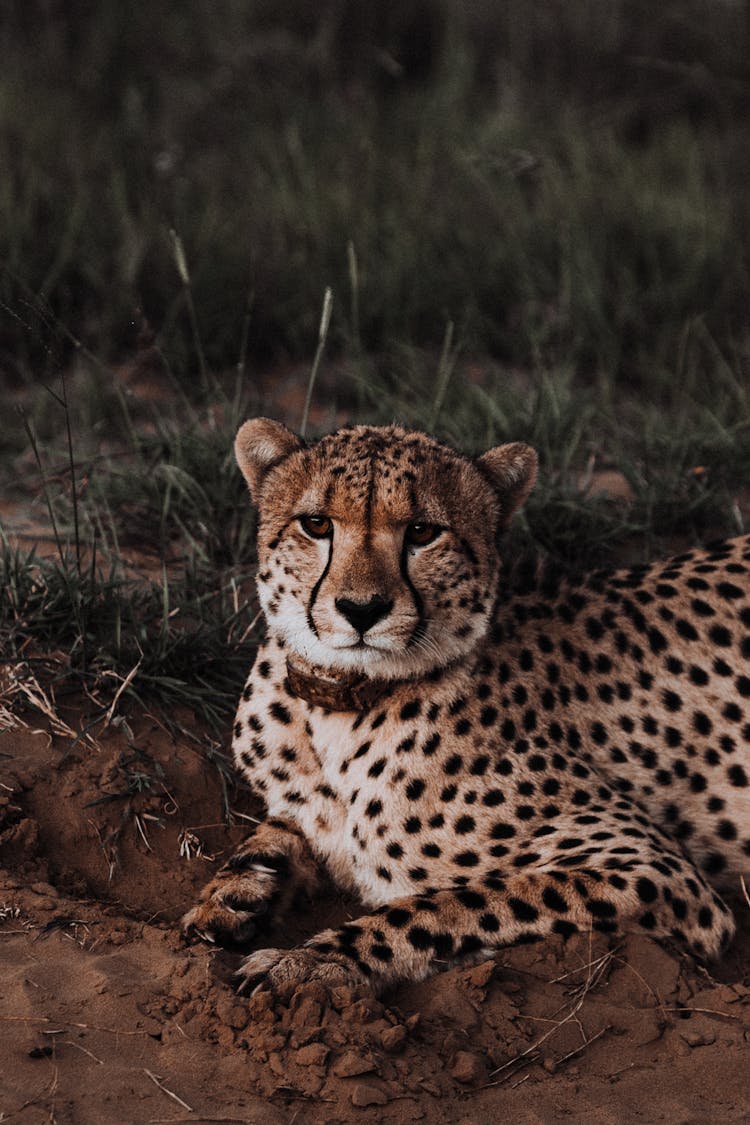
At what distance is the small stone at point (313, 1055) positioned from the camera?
2.37 meters

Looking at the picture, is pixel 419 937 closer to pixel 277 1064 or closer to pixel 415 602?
pixel 277 1064

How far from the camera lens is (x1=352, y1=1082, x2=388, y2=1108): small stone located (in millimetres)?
2291

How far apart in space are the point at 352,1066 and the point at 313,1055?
0.07 metres

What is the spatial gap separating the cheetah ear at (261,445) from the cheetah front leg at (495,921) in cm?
103

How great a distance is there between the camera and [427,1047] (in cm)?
249

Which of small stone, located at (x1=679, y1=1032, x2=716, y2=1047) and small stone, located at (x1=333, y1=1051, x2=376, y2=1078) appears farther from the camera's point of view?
small stone, located at (x1=679, y1=1032, x2=716, y2=1047)

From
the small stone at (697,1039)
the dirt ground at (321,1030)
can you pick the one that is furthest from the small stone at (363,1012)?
the small stone at (697,1039)

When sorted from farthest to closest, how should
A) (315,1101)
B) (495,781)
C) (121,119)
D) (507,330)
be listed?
(121,119)
(507,330)
(495,781)
(315,1101)

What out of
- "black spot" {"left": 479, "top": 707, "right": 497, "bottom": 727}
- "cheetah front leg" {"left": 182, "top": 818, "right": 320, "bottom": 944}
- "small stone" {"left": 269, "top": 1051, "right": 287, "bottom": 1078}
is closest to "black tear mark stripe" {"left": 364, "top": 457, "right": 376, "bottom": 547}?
"black spot" {"left": 479, "top": 707, "right": 497, "bottom": 727}

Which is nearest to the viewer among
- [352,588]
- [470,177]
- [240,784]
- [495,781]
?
[352,588]

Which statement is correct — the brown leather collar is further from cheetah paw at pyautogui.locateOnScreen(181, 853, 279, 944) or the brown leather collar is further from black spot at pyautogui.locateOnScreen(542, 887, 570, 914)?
black spot at pyautogui.locateOnScreen(542, 887, 570, 914)

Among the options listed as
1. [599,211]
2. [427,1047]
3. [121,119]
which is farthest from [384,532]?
[121,119]

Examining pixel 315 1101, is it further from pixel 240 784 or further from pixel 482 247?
pixel 482 247

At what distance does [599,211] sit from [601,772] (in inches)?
139
